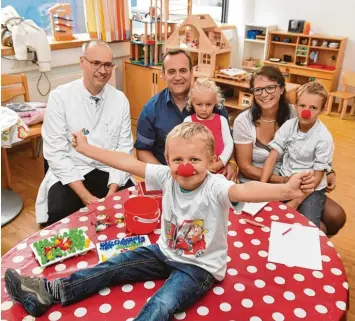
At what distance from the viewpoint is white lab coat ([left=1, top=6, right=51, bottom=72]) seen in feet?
10.2

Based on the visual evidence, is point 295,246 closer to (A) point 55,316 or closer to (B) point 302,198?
(B) point 302,198

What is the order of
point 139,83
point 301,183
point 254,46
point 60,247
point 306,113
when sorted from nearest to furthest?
point 301,183 < point 60,247 < point 306,113 < point 139,83 < point 254,46

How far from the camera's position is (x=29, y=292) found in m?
1.01

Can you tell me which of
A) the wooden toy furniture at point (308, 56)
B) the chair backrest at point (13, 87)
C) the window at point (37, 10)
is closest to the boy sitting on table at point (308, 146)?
the chair backrest at point (13, 87)

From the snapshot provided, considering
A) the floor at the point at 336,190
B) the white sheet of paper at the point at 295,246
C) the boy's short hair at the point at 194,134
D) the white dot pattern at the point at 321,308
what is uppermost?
the boy's short hair at the point at 194,134

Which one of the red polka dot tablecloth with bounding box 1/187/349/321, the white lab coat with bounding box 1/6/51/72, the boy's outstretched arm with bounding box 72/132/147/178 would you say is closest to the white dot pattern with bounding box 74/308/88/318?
the red polka dot tablecloth with bounding box 1/187/349/321

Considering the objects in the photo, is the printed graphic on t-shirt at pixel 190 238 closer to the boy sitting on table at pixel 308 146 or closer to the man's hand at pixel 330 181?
the boy sitting on table at pixel 308 146

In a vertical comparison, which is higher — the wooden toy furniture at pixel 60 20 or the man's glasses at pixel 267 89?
the wooden toy furniture at pixel 60 20

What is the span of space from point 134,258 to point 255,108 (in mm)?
1141

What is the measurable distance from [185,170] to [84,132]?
42.4 inches

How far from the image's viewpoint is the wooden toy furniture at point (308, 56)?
5.03 m

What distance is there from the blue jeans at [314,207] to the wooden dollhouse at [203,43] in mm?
2085

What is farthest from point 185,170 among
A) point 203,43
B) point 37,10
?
point 37,10

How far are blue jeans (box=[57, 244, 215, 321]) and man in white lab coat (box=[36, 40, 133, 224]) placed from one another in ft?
2.62
